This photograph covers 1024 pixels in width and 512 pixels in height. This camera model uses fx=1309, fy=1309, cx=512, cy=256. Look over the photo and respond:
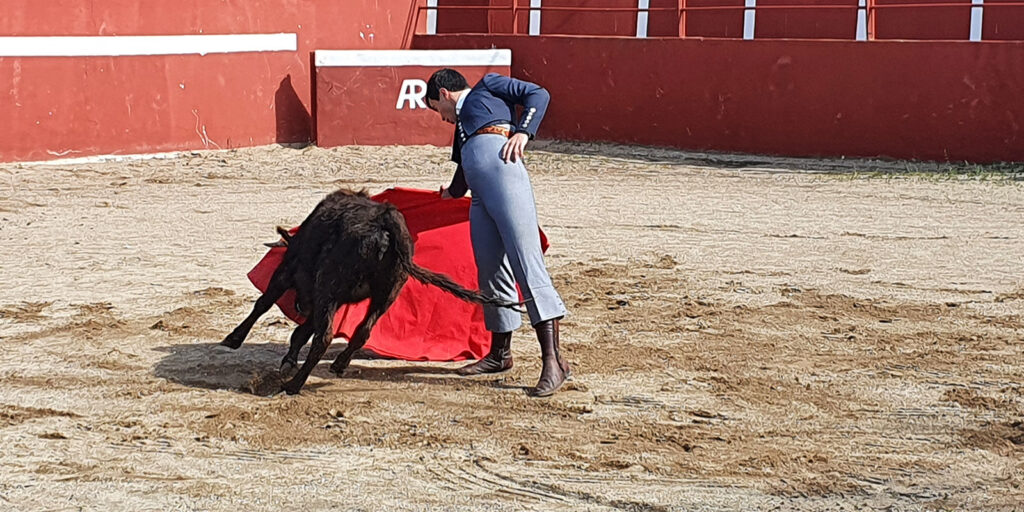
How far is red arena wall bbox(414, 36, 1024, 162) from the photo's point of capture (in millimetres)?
12797

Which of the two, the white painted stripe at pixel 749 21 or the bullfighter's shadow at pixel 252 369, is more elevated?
the white painted stripe at pixel 749 21

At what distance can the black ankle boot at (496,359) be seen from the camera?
5.56 m

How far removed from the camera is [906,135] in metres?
13.2

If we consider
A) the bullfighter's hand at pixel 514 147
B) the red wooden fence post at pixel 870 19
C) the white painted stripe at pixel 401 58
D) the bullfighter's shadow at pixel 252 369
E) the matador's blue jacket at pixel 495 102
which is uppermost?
the red wooden fence post at pixel 870 19

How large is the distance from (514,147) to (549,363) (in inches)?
34.3

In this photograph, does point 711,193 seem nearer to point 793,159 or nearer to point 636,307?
point 793,159

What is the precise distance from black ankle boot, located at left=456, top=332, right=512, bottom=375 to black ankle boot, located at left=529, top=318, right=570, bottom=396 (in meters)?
0.35

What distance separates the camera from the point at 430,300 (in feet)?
19.6

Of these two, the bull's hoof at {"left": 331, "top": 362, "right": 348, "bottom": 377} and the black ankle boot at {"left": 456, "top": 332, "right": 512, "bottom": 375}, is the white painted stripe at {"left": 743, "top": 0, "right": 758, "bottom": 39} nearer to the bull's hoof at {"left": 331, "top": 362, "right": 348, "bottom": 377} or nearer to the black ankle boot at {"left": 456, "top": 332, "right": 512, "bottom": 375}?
the black ankle boot at {"left": 456, "top": 332, "right": 512, "bottom": 375}

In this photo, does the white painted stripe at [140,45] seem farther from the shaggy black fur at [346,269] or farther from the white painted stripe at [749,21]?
the shaggy black fur at [346,269]

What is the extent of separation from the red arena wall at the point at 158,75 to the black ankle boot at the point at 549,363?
8594 mm

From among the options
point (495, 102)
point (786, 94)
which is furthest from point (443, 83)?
point (786, 94)

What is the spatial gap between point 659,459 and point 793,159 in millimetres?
9823

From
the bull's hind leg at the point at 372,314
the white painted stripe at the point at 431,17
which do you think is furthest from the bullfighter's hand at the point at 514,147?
the white painted stripe at the point at 431,17
